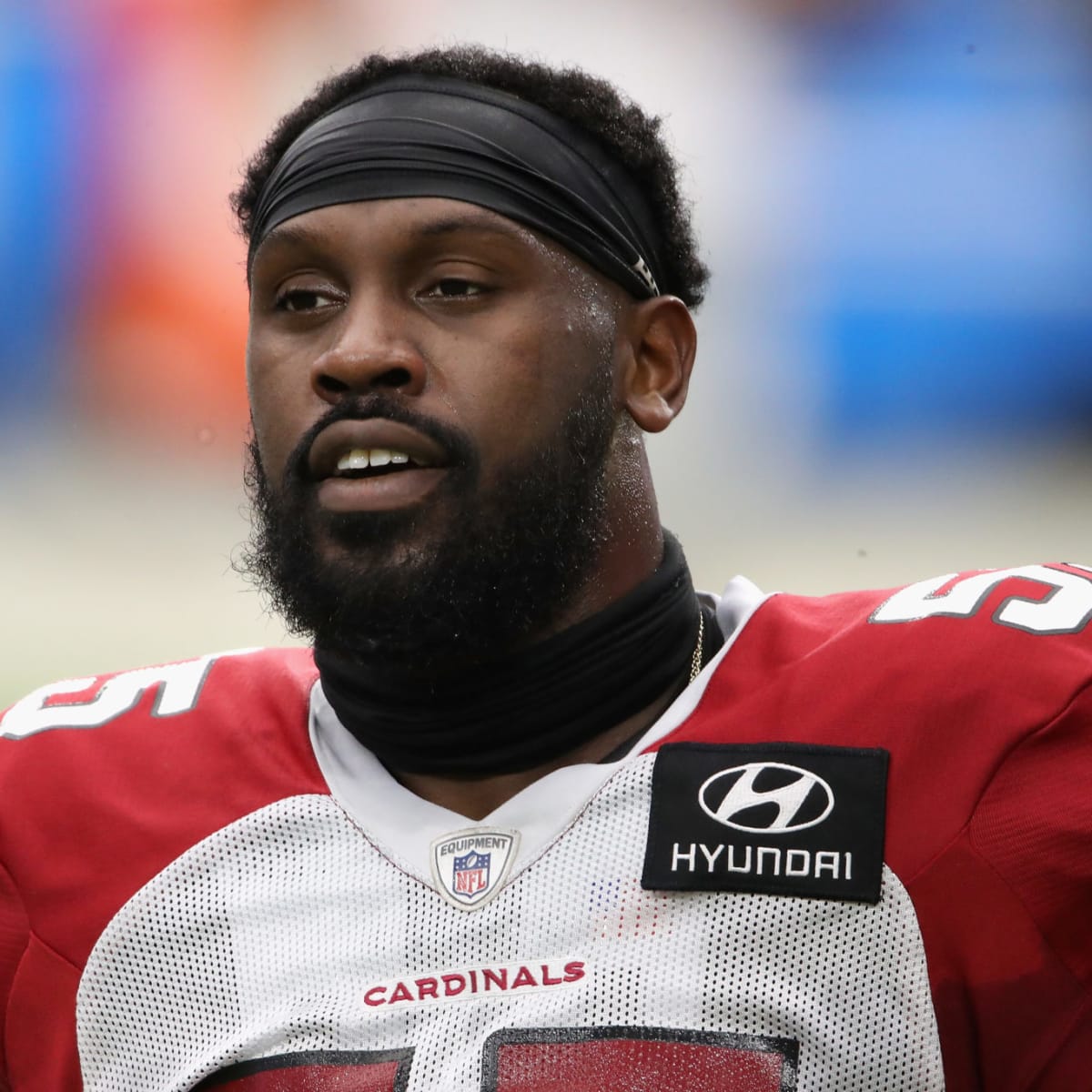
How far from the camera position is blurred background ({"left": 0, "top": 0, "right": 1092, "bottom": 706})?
281cm

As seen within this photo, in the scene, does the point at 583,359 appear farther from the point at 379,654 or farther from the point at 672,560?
the point at 379,654

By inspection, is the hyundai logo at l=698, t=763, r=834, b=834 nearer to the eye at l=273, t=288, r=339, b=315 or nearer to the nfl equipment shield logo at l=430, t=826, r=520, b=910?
the nfl equipment shield logo at l=430, t=826, r=520, b=910

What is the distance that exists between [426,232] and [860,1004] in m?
0.72

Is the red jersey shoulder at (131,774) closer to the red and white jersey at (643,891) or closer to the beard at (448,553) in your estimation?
the red and white jersey at (643,891)

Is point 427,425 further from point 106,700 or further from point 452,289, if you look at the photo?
point 106,700

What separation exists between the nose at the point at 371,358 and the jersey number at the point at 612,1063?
53 cm

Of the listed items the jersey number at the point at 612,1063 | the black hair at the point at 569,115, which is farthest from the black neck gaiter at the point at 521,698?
the black hair at the point at 569,115

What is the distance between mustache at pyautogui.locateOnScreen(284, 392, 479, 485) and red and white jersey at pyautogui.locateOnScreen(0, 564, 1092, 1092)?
0.28 m

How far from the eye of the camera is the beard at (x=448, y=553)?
4.49 ft

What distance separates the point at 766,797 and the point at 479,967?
0.86 ft

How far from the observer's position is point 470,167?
1449 millimetres

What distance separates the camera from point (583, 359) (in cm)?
146

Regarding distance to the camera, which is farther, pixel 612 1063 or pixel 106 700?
pixel 106 700

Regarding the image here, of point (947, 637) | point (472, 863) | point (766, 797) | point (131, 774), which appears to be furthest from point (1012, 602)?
point (131, 774)
